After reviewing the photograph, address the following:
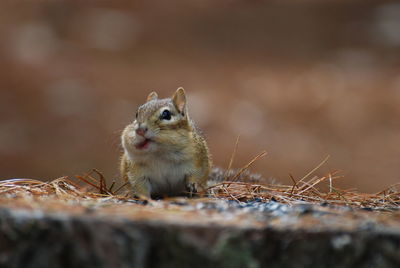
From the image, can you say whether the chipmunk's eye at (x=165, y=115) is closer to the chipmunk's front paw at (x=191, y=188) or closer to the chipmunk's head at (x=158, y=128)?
the chipmunk's head at (x=158, y=128)

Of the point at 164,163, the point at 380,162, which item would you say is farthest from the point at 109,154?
the point at 164,163

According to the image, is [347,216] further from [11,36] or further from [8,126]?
[11,36]

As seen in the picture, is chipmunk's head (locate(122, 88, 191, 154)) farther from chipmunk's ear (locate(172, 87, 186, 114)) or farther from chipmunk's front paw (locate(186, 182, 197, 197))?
chipmunk's front paw (locate(186, 182, 197, 197))

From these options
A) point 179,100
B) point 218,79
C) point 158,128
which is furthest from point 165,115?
point 218,79

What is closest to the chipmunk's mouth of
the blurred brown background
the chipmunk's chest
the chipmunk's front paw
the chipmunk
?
the chipmunk

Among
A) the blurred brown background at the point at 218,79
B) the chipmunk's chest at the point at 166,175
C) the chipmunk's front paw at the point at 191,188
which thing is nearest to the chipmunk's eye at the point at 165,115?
the chipmunk's chest at the point at 166,175

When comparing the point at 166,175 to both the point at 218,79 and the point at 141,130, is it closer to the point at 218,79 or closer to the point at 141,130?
the point at 141,130

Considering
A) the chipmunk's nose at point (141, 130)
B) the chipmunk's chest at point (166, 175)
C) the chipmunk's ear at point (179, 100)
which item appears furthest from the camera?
the chipmunk's ear at point (179, 100)
